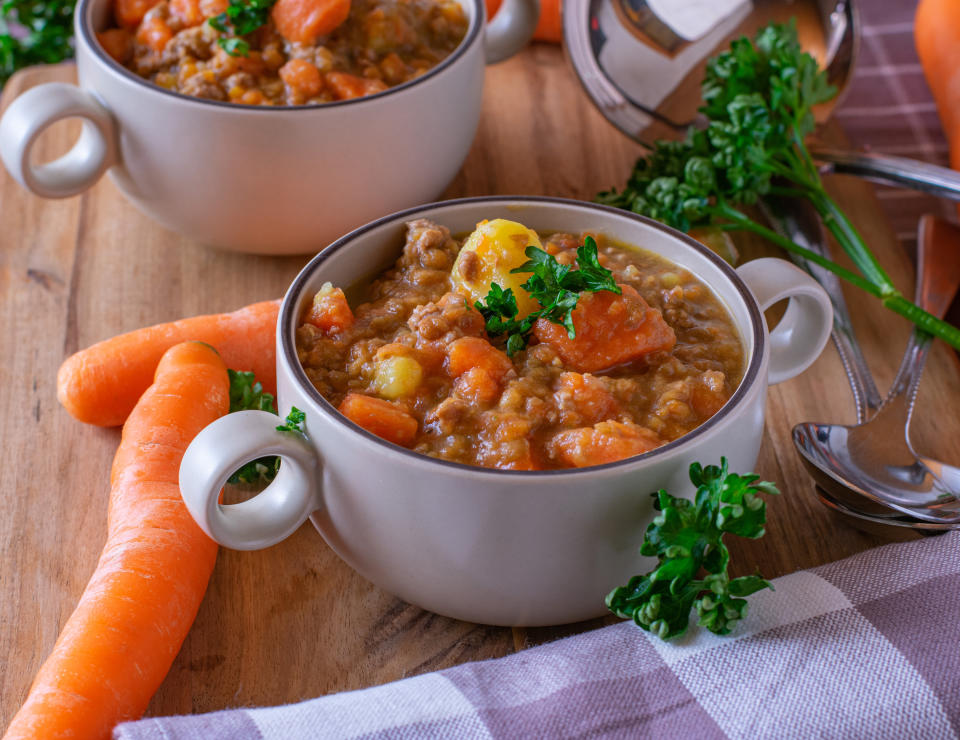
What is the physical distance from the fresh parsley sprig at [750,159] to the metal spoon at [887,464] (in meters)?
0.34

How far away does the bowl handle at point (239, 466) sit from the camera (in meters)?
1.57

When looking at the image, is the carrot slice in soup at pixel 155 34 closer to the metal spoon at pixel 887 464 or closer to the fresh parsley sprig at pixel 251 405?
the fresh parsley sprig at pixel 251 405

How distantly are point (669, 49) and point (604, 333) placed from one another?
5.71ft

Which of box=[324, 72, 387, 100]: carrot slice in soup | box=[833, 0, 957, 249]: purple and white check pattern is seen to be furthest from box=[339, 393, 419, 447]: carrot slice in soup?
box=[833, 0, 957, 249]: purple and white check pattern

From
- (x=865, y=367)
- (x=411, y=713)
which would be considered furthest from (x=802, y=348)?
(x=411, y=713)

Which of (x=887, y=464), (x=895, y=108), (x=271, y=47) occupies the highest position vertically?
(x=271, y=47)

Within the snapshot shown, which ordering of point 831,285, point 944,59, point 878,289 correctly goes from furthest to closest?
point 944,59 → point 831,285 → point 878,289

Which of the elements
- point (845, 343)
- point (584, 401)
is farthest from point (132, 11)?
point (845, 343)

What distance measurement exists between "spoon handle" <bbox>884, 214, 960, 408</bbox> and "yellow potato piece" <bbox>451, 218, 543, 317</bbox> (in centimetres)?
105

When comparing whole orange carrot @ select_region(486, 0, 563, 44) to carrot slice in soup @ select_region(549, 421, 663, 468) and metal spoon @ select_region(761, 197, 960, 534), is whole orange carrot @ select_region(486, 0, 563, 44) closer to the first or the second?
metal spoon @ select_region(761, 197, 960, 534)

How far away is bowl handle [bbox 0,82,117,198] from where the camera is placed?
7.80 feet

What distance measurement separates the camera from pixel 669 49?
323cm

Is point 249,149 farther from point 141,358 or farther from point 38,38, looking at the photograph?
point 38,38

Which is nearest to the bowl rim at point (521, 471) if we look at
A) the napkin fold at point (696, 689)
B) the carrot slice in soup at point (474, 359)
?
the carrot slice in soup at point (474, 359)
